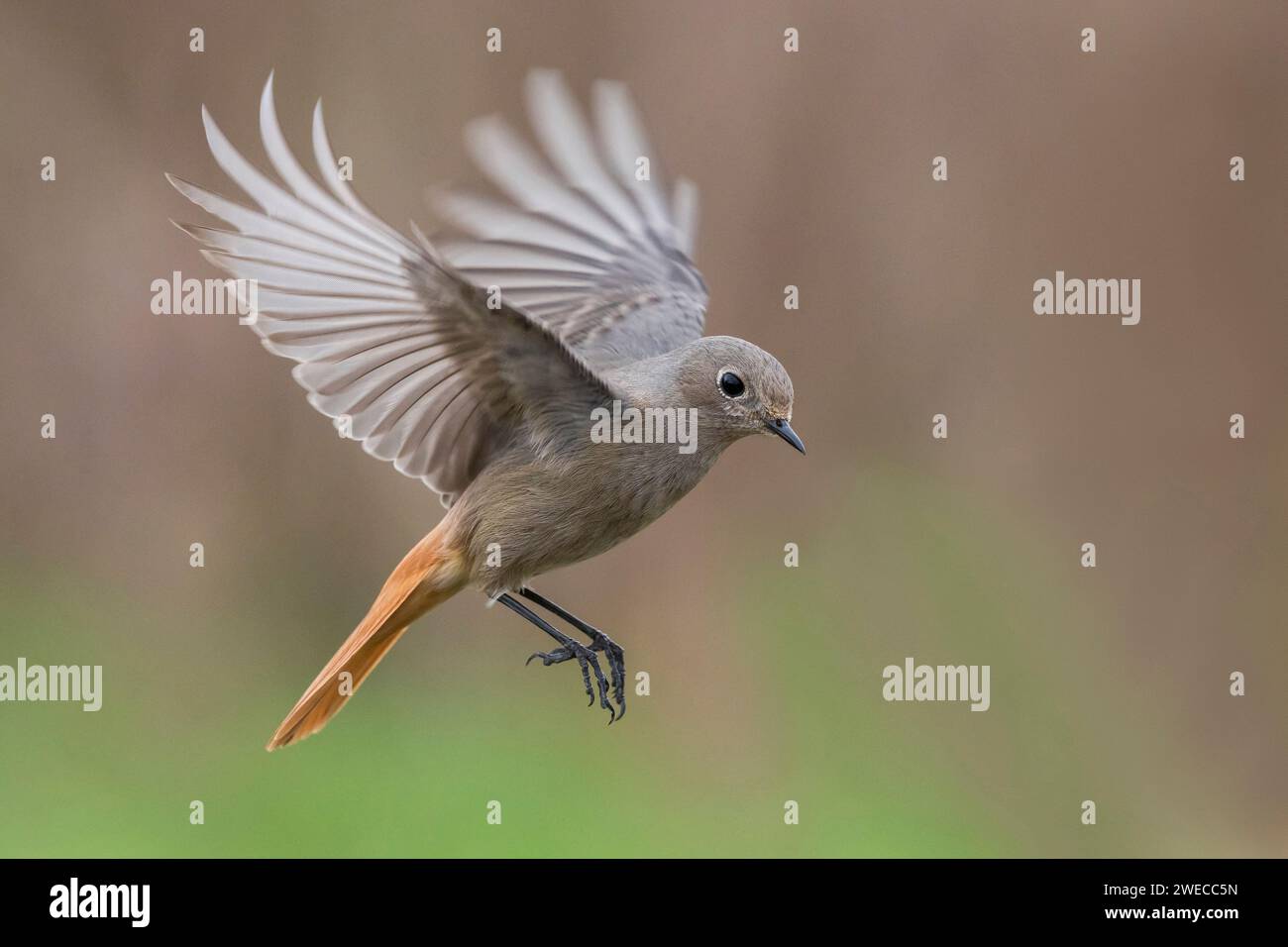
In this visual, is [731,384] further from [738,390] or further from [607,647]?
[607,647]

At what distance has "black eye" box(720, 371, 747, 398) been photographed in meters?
4.79

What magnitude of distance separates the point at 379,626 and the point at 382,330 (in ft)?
3.29

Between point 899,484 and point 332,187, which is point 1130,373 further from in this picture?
point 332,187

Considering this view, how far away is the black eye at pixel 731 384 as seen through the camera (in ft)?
A: 15.7

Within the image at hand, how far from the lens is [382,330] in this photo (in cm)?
476

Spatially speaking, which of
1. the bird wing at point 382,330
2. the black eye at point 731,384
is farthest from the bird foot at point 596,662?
the black eye at point 731,384

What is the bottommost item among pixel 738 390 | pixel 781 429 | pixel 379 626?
pixel 379 626

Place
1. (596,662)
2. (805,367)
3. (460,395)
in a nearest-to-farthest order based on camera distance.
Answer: (596,662)
(460,395)
(805,367)

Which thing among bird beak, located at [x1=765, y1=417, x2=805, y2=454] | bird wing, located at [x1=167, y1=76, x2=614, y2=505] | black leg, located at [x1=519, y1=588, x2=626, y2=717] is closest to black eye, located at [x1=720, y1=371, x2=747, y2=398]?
bird beak, located at [x1=765, y1=417, x2=805, y2=454]

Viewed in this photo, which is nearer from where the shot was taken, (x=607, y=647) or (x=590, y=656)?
(x=590, y=656)

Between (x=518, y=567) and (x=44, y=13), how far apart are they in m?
7.66

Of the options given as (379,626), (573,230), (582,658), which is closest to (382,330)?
(379,626)

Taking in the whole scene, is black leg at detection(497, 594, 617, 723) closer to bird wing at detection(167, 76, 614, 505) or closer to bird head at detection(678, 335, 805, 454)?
bird wing at detection(167, 76, 614, 505)

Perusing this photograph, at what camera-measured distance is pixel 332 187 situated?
14.4ft
